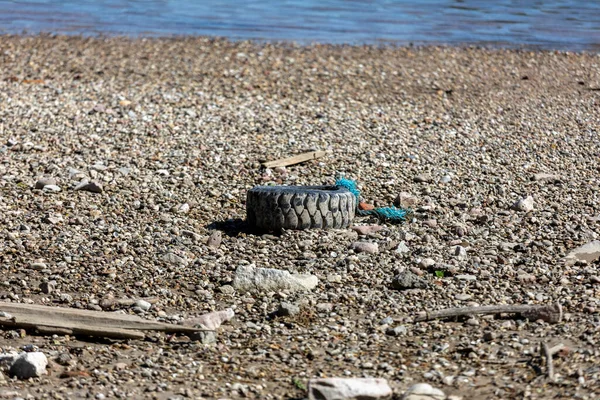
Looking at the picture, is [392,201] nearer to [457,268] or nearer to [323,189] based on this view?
[323,189]

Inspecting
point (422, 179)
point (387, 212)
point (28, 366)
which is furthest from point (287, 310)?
point (422, 179)

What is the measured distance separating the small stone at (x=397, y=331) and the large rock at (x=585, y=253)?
5.16 ft

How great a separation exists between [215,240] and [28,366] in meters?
2.10

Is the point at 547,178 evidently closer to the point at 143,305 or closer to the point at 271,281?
the point at 271,281

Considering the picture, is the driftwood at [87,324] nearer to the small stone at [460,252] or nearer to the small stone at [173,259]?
the small stone at [173,259]

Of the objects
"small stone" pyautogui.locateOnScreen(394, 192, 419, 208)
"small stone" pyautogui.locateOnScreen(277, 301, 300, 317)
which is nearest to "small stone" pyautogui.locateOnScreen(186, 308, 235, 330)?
"small stone" pyautogui.locateOnScreen(277, 301, 300, 317)

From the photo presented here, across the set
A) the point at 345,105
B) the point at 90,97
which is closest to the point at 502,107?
the point at 345,105

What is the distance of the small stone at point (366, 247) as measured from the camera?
6.17 metres

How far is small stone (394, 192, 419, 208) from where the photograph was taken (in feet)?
23.2

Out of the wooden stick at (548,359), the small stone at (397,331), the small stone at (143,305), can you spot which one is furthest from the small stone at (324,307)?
the wooden stick at (548,359)

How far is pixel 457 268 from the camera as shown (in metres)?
5.86

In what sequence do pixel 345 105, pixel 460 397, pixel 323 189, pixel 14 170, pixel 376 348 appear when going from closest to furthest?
pixel 460 397 < pixel 376 348 < pixel 323 189 < pixel 14 170 < pixel 345 105

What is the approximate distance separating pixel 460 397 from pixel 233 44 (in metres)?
10.9

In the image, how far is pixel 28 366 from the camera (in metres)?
4.45
